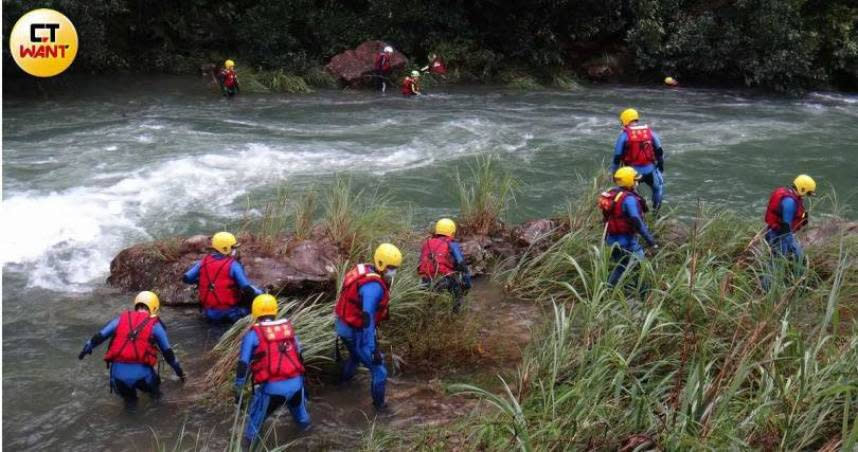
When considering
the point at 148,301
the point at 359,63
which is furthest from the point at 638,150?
the point at 359,63

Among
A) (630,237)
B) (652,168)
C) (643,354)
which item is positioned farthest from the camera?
(652,168)

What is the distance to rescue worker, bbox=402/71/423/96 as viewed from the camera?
18.0 metres

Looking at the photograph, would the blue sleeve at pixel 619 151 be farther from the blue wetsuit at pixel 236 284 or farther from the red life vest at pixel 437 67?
the red life vest at pixel 437 67

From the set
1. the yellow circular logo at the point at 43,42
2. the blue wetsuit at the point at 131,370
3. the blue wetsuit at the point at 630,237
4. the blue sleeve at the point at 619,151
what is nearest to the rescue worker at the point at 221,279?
the blue wetsuit at the point at 131,370

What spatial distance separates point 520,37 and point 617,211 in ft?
48.5

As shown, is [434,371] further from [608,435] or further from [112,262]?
[112,262]

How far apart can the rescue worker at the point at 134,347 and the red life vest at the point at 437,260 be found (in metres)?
2.24

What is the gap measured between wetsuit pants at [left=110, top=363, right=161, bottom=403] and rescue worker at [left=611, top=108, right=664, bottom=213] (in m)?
5.60

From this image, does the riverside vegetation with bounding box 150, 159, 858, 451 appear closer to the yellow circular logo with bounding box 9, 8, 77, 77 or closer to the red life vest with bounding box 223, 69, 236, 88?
the red life vest with bounding box 223, 69, 236, 88

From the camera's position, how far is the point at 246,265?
7523mm

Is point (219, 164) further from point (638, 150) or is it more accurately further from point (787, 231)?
point (787, 231)

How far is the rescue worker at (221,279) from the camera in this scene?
6.59 metres

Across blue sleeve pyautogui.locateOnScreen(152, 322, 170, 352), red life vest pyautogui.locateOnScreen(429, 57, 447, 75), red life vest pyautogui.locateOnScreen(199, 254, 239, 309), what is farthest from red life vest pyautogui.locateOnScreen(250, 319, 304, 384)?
red life vest pyautogui.locateOnScreen(429, 57, 447, 75)

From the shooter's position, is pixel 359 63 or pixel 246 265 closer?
pixel 246 265
